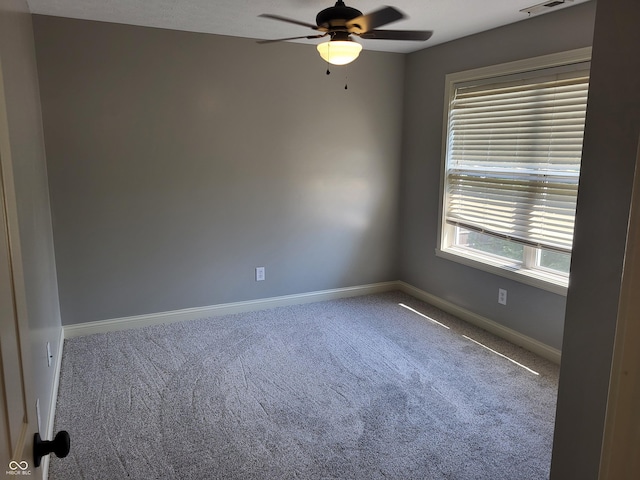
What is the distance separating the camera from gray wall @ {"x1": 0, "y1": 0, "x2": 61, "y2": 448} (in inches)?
77.2

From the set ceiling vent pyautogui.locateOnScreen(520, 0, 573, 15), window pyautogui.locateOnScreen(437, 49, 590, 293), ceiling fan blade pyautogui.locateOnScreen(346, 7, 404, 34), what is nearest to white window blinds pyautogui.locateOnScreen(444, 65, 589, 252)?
window pyautogui.locateOnScreen(437, 49, 590, 293)

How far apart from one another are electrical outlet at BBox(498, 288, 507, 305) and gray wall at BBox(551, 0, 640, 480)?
254 cm

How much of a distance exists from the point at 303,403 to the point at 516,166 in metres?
2.33

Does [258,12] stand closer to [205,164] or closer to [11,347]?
[205,164]

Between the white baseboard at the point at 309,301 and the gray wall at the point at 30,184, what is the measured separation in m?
0.46

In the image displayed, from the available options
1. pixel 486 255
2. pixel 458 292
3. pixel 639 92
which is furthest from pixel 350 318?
pixel 639 92

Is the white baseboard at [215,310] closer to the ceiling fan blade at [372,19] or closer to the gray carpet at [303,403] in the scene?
the gray carpet at [303,403]

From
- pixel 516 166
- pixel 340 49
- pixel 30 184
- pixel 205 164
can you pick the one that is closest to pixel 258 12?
pixel 340 49

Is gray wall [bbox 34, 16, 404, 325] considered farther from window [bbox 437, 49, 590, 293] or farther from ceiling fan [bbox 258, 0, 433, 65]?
ceiling fan [bbox 258, 0, 433, 65]

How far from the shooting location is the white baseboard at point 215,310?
147 inches

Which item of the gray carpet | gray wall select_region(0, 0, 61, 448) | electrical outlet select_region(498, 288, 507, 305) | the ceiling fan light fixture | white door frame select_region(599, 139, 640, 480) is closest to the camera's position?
white door frame select_region(599, 139, 640, 480)

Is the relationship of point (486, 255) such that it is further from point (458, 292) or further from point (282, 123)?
point (282, 123)

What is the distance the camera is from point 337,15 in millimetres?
2334

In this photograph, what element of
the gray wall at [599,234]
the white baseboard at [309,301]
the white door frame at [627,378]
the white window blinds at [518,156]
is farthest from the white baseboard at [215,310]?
the white door frame at [627,378]
